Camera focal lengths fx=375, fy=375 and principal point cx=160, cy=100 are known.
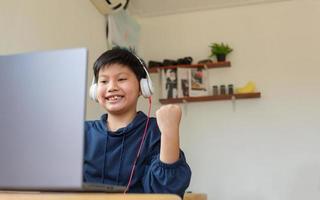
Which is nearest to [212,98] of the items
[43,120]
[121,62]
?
[121,62]

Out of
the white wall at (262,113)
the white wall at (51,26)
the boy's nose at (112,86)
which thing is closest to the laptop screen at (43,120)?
the boy's nose at (112,86)

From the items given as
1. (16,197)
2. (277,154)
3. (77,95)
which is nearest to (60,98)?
(77,95)

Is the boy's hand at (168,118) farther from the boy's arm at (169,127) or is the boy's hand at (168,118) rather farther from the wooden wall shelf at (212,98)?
the wooden wall shelf at (212,98)

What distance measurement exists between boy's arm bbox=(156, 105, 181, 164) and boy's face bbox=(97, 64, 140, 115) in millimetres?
289

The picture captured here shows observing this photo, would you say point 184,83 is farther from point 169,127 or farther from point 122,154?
point 169,127

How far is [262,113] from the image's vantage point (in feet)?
9.28

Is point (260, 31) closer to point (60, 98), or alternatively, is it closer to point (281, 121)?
point (281, 121)

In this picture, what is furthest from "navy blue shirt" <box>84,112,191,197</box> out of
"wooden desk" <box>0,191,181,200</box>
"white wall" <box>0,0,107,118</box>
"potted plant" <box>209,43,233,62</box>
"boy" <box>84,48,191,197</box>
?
"potted plant" <box>209,43,233,62</box>

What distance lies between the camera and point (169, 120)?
729mm

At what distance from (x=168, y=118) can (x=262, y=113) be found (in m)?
2.23

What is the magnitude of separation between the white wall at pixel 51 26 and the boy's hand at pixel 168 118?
1.05 m

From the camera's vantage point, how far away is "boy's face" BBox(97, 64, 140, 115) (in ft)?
3.29

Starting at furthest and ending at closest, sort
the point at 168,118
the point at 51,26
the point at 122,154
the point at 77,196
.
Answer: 1. the point at 51,26
2. the point at 122,154
3. the point at 168,118
4. the point at 77,196

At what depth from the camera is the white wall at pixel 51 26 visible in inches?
63.1
